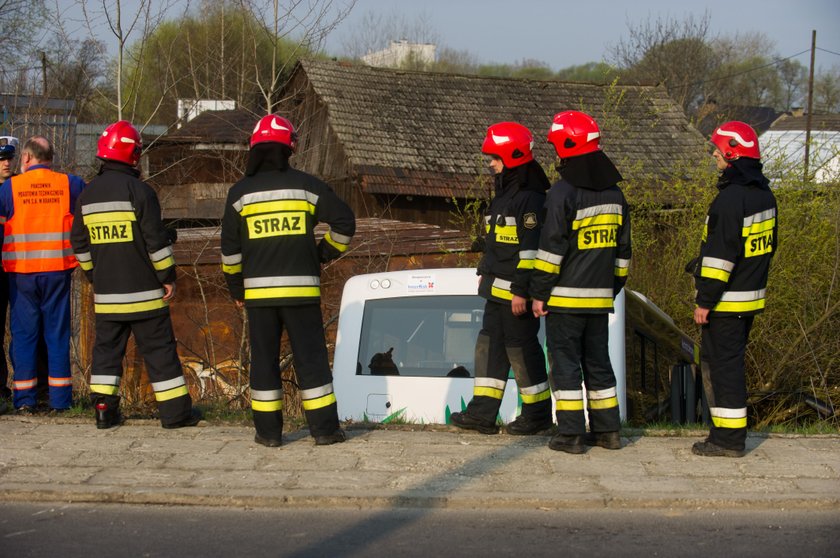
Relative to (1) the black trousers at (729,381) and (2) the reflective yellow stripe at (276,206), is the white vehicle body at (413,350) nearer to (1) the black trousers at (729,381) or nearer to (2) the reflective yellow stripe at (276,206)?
(1) the black trousers at (729,381)

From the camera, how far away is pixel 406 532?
4895 millimetres

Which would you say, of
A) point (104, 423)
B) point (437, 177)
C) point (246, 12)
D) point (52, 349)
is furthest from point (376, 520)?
point (437, 177)

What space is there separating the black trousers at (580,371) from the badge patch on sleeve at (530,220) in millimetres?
555

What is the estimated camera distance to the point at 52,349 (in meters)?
7.40

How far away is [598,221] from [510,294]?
73 cm

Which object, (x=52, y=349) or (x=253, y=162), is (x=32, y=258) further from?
(x=253, y=162)

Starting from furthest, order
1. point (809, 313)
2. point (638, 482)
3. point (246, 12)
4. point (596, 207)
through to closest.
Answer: point (246, 12)
point (809, 313)
point (596, 207)
point (638, 482)

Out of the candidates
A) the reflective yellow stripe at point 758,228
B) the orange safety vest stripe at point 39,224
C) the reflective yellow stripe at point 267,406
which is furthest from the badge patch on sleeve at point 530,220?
the orange safety vest stripe at point 39,224

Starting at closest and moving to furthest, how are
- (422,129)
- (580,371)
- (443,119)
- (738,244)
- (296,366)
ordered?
(738,244), (580,371), (296,366), (422,129), (443,119)

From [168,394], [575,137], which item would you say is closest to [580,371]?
[575,137]

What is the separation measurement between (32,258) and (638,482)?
445cm

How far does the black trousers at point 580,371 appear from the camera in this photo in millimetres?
6273

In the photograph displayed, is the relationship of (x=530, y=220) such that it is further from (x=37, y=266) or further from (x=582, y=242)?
(x=37, y=266)

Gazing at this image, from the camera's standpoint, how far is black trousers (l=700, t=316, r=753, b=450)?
Result: 246 inches
